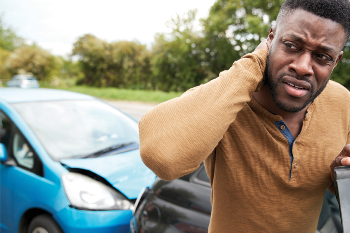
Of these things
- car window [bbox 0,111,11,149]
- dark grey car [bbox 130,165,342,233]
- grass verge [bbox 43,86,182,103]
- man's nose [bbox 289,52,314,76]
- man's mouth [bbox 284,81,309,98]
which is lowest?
grass verge [bbox 43,86,182,103]

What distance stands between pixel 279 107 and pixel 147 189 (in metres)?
1.46

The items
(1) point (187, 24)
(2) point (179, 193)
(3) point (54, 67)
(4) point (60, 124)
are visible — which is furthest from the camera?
(3) point (54, 67)

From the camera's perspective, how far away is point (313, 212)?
1.19 meters

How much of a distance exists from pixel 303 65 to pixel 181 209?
1.34m

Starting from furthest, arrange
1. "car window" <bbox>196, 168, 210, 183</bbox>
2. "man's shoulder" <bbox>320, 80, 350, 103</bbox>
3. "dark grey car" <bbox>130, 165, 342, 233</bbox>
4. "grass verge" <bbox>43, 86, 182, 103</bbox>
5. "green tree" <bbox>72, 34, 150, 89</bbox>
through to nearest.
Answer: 1. "green tree" <bbox>72, 34, 150, 89</bbox>
2. "grass verge" <bbox>43, 86, 182, 103</bbox>
3. "car window" <bbox>196, 168, 210, 183</bbox>
4. "dark grey car" <bbox>130, 165, 342, 233</bbox>
5. "man's shoulder" <bbox>320, 80, 350, 103</bbox>

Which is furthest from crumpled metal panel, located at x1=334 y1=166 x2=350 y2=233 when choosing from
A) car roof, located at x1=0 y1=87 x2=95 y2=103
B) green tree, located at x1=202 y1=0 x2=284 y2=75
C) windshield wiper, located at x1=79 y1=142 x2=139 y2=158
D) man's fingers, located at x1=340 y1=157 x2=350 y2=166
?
green tree, located at x1=202 y1=0 x2=284 y2=75

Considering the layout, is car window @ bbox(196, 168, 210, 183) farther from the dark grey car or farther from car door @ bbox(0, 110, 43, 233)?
car door @ bbox(0, 110, 43, 233)

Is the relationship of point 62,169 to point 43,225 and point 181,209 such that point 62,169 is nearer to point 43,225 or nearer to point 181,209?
point 43,225

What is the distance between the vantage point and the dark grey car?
6.01 ft

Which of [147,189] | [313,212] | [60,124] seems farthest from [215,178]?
[60,124]

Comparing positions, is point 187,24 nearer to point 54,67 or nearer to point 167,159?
point 54,67

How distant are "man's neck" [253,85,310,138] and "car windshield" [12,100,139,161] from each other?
6.38 feet

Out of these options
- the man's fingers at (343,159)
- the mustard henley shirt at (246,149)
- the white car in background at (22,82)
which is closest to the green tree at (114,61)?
the white car in background at (22,82)

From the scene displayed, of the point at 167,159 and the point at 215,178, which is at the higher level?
the point at 167,159
